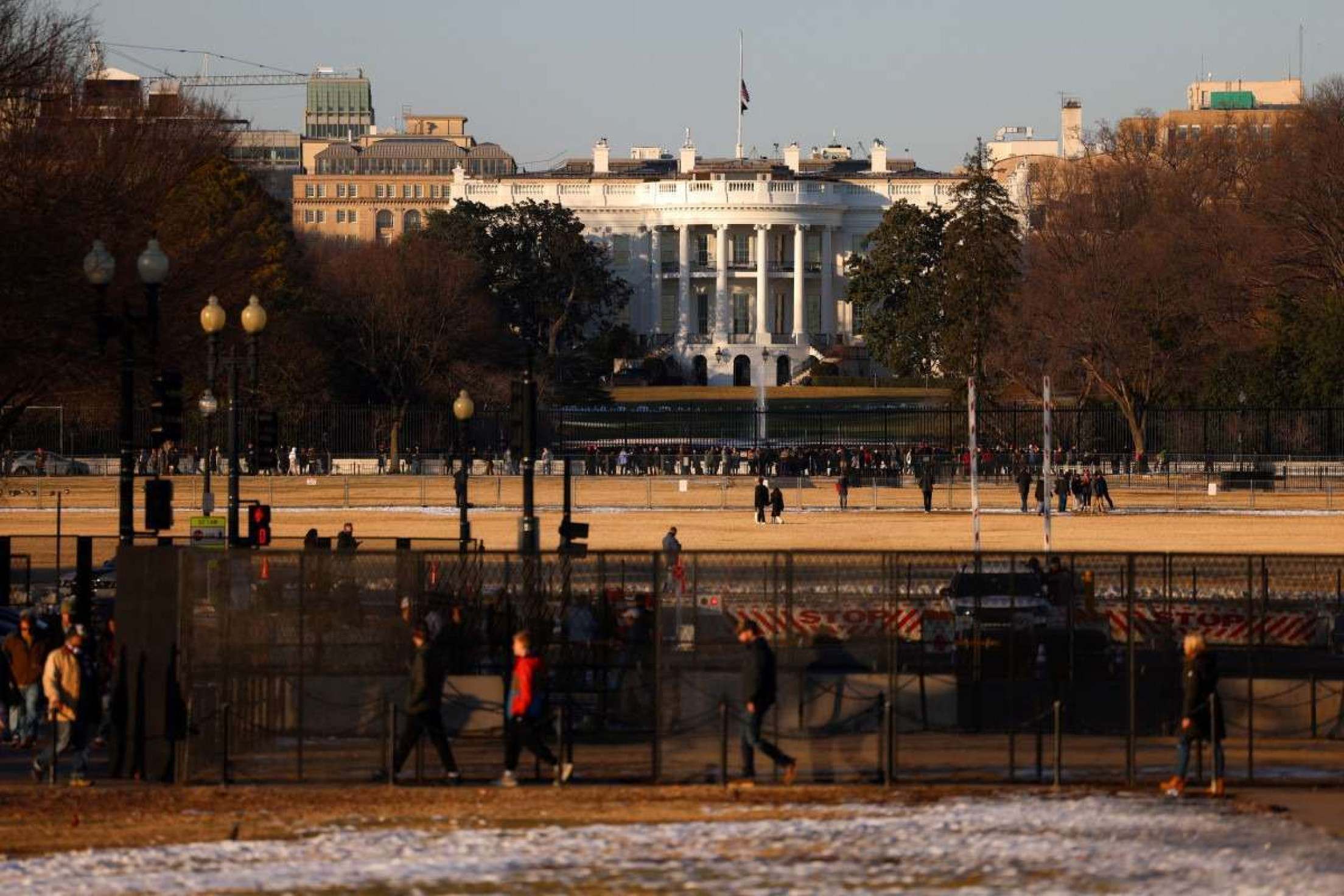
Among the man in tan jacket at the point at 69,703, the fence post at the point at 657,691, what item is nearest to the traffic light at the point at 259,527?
the man in tan jacket at the point at 69,703

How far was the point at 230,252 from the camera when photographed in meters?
70.1

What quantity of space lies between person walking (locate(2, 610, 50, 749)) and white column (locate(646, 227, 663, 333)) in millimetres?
130492

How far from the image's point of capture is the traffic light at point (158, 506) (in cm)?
2602

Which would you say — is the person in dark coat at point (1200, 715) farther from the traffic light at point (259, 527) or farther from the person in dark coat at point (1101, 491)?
the person in dark coat at point (1101, 491)

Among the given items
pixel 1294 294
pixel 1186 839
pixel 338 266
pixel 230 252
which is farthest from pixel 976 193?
pixel 1186 839

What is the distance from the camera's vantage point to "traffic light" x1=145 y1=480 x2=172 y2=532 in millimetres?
26016

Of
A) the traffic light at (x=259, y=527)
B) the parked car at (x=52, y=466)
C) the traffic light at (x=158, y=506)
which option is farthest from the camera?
the parked car at (x=52, y=466)

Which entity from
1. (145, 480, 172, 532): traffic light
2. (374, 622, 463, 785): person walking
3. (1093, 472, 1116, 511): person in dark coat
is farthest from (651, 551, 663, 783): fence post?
(1093, 472, 1116, 511): person in dark coat

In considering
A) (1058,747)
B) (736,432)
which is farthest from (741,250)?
(1058,747)

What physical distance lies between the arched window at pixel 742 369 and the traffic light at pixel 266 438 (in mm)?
111316

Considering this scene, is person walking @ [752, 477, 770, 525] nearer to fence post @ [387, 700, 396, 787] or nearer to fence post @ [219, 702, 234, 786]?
fence post @ [387, 700, 396, 787]

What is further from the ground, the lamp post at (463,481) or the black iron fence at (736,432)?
the black iron fence at (736,432)

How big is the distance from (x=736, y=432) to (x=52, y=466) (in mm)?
33230

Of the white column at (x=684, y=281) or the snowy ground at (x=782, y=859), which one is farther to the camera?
the white column at (x=684, y=281)
